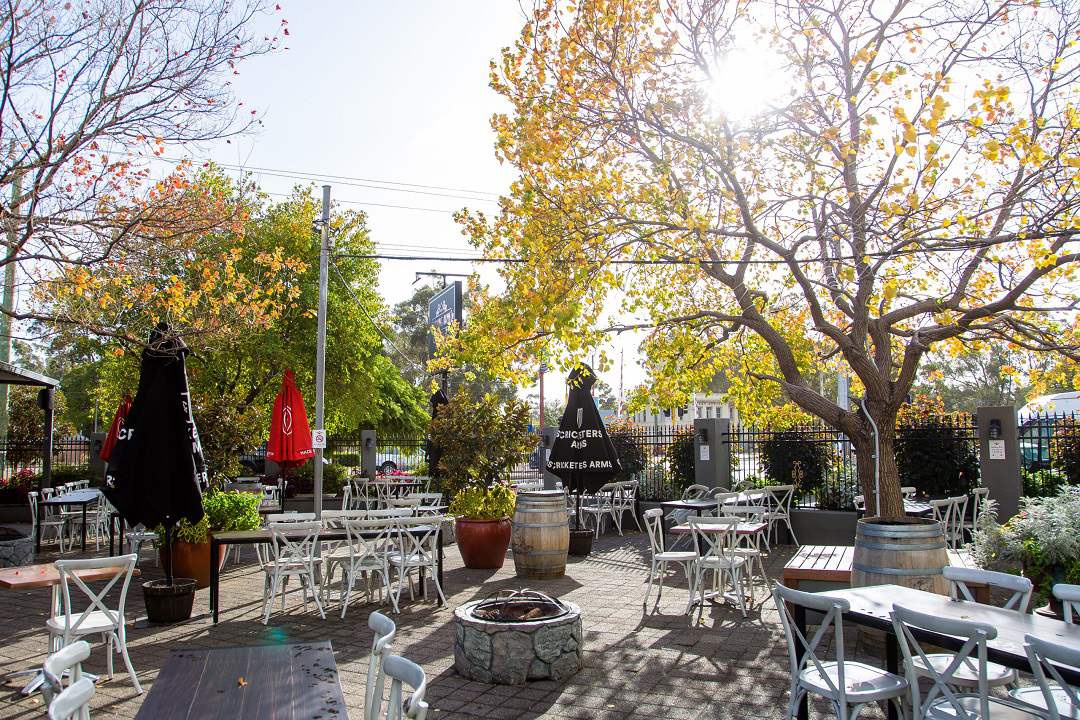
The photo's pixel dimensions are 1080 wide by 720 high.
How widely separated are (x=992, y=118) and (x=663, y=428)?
9.10 meters

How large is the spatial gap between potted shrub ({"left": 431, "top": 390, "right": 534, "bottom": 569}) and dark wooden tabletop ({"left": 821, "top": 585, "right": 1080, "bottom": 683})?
217 inches

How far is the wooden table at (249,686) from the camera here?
2.69 m

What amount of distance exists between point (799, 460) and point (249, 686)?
36.7 feet

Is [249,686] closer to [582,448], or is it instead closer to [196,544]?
[196,544]

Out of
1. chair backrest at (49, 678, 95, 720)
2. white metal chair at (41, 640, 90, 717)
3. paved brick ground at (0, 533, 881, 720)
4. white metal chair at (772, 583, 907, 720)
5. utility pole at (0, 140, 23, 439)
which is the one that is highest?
utility pole at (0, 140, 23, 439)

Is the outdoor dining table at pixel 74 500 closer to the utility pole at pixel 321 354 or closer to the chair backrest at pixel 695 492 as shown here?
the utility pole at pixel 321 354

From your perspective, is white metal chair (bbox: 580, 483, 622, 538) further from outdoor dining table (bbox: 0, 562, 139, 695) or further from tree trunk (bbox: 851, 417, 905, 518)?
outdoor dining table (bbox: 0, 562, 139, 695)

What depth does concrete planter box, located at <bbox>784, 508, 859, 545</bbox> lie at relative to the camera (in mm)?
11555

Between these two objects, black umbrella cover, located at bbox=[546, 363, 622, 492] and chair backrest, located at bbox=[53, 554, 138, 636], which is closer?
chair backrest, located at bbox=[53, 554, 138, 636]

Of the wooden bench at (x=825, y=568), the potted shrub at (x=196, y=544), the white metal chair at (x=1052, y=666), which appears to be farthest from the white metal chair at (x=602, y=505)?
the white metal chair at (x=1052, y=666)

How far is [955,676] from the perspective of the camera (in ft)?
12.2

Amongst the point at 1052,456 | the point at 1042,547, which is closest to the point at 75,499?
the point at 1042,547

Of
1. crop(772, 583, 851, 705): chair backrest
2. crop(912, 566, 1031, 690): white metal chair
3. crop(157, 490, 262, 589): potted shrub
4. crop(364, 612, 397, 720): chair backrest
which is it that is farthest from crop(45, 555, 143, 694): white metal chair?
crop(912, 566, 1031, 690): white metal chair

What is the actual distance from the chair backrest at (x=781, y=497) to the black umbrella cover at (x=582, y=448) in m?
2.22
